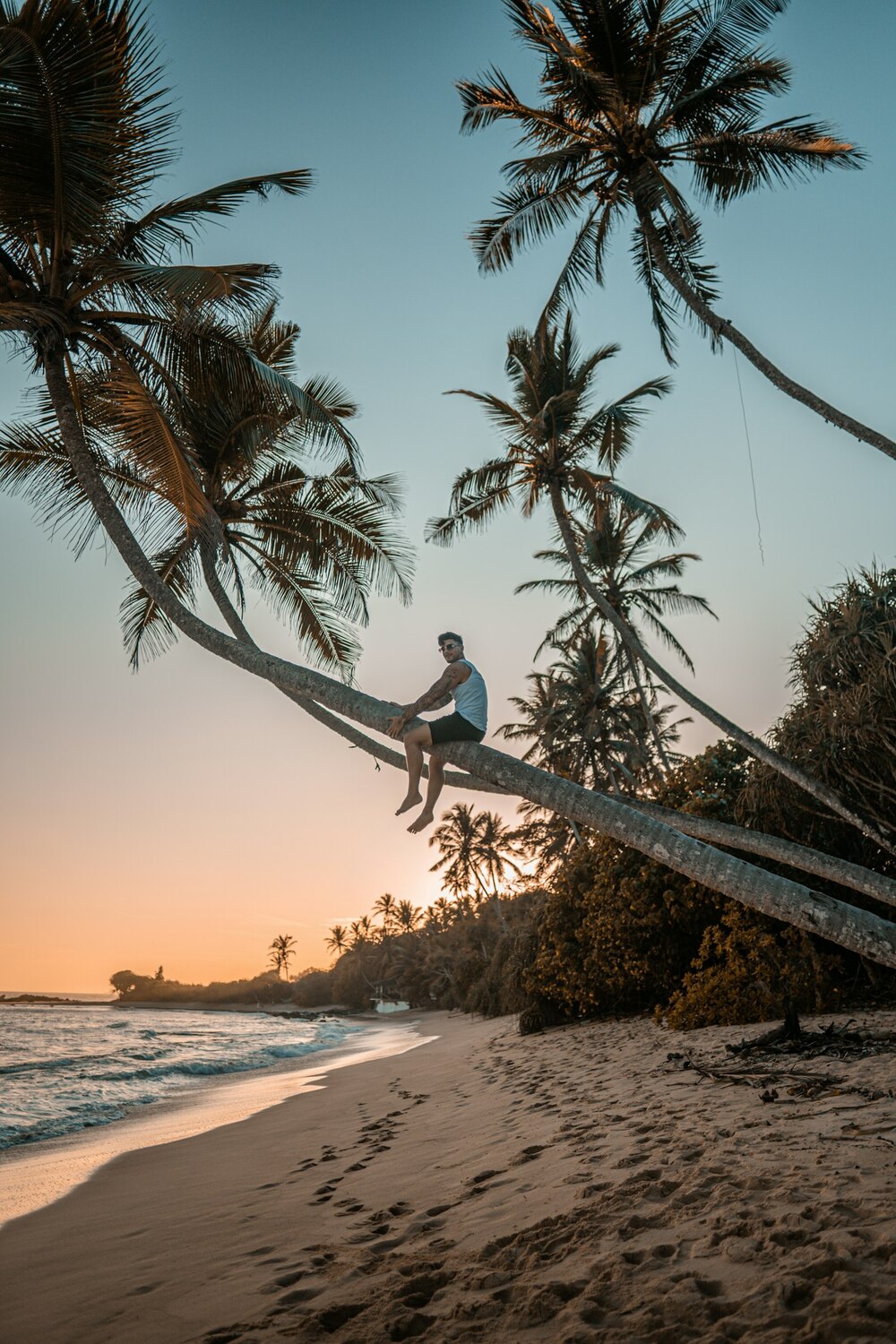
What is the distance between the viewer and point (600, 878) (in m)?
13.9

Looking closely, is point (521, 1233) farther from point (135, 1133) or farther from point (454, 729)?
point (135, 1133)

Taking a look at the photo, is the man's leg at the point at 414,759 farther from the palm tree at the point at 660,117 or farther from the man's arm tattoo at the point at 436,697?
the palm tree at the point at 660,117

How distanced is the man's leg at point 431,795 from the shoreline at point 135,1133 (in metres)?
3.99

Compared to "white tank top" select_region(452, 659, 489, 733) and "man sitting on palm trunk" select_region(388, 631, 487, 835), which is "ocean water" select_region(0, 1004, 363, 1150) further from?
"white tank top" select_region(452, 659, 489, 733)

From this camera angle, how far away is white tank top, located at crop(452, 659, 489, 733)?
5.25 m

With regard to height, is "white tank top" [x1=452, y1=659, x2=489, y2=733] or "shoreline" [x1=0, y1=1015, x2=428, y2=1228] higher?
"white tank top" [x1=452, y1=659, x2=489, y2=733]

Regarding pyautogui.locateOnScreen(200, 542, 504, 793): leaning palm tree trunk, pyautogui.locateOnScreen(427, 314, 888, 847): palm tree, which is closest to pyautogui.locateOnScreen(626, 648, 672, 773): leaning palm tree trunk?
pyautogui.locateOnScreen(427, 314, 888, 847): palm tree

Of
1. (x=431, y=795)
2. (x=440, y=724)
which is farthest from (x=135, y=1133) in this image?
(x=440, y=724)

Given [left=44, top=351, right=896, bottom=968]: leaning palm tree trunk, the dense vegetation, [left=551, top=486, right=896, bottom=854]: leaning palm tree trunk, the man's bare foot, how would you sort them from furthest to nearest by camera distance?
1. the dense vegetation
2. [left=551, top=486, right=896, bottom=854]: leaning palm tree trunk
3. the man's bare foot
4. [left=44, top=351, right=896, bottom=968]: leaning palm tree trunk

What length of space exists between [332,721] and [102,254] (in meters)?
5.21

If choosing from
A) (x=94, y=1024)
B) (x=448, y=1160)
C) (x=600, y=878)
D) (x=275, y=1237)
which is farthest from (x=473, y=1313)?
(x=94, y=1024)

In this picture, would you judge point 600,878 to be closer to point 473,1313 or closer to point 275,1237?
point 275,1237

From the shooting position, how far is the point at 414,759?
5219 mm

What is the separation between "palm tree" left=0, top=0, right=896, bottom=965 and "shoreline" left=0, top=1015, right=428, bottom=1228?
457 cm
